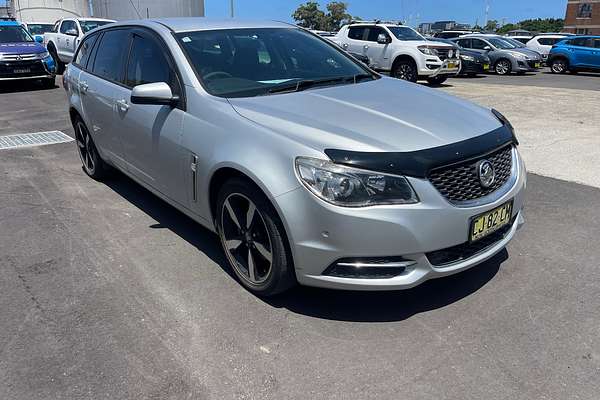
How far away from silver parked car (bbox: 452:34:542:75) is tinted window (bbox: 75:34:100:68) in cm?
1769

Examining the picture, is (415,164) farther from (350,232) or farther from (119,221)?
(119,221)

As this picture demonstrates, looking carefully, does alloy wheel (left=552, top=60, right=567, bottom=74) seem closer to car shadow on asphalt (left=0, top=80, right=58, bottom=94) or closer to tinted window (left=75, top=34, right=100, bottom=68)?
car shadow on asphalt (left=0, top=80, right=58, bottom=94)

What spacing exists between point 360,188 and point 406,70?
1299cm

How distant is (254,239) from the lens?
120 inches

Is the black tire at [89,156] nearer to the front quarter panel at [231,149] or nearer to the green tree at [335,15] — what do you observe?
the front quarter panel at [231,149]

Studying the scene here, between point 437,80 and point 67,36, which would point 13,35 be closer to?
point 67,36

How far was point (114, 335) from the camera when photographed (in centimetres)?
279

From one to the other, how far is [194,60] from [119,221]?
172 centimetres

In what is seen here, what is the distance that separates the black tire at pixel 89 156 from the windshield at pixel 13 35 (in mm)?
9496

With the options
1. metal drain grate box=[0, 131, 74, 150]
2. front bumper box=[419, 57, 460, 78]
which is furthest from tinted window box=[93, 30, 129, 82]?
front bumper box=[419, 57, 460, 78]

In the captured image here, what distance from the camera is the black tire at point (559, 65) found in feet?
71.6

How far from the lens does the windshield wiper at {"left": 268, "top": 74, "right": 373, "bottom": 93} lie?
348cm

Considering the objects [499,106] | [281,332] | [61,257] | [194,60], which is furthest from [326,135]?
[499,106]

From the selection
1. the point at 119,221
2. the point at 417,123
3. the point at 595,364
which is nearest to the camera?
the point at 595,364
